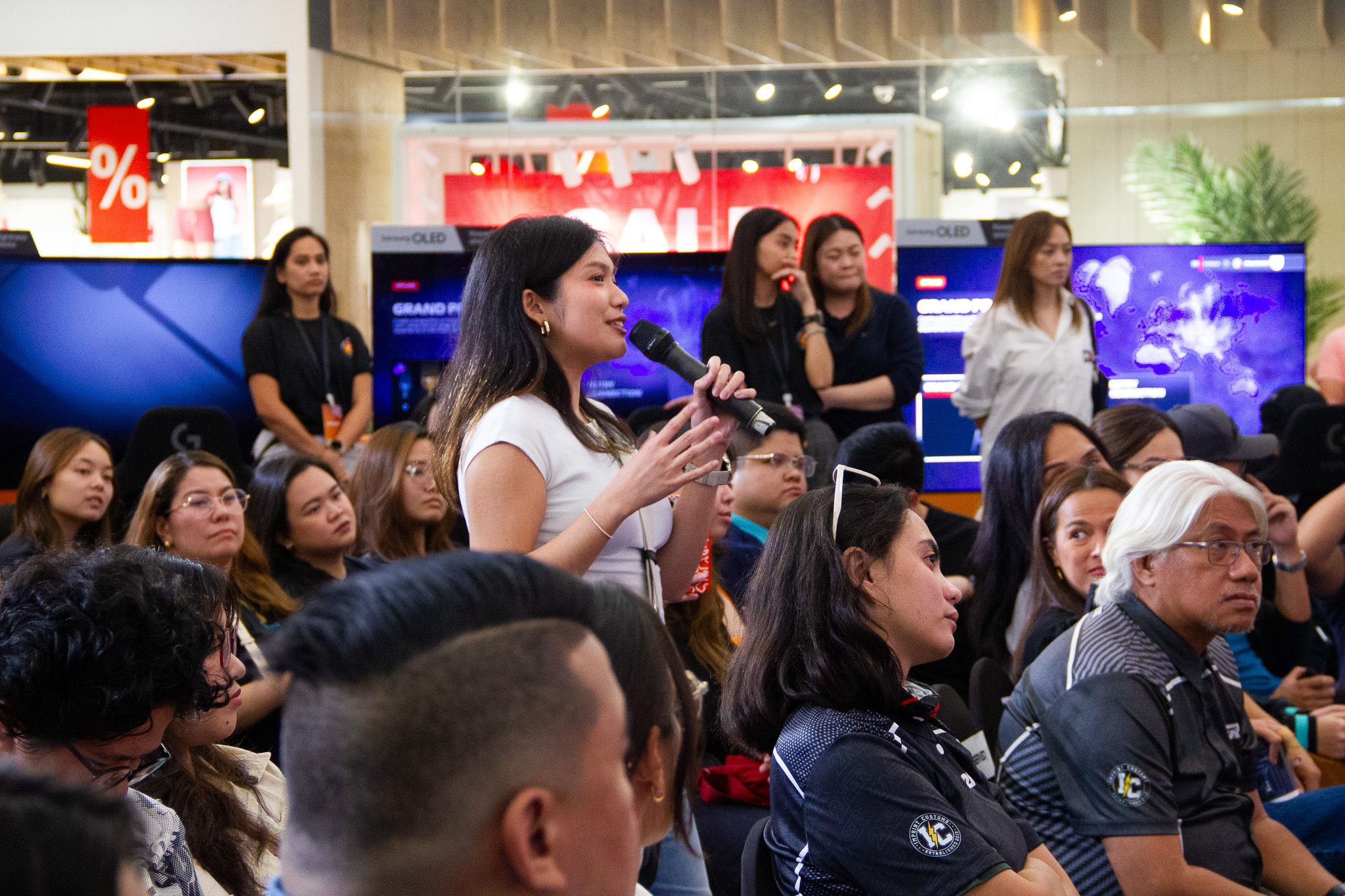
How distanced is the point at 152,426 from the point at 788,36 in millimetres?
5514

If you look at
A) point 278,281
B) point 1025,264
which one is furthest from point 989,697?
point 278,281

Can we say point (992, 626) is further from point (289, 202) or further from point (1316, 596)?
point (289, 202)

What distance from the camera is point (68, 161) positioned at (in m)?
8.70

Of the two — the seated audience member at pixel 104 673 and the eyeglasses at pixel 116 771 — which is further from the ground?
the seated audience member at pixel 104 673

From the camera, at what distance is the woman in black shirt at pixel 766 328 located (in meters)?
4.82

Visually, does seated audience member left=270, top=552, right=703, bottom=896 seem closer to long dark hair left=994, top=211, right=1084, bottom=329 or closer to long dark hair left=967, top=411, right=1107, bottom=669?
long dark hair left=967, top=411, right=1107, bottom=669

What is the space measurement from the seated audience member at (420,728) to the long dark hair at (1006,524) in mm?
2619

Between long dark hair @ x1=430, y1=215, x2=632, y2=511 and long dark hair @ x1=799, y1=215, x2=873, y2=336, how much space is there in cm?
304

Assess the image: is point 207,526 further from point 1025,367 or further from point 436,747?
point 1025,367

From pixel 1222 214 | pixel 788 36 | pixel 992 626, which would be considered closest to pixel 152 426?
pixel 992 626

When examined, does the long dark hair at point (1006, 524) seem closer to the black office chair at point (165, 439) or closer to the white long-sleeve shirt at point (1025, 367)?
the white long-sleeve shirt at point (1025, 367)

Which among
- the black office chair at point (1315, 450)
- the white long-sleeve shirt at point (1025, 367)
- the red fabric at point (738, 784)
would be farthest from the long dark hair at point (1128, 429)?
the red fabric at point (738, 784)

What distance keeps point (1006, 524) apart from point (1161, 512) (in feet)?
2.94

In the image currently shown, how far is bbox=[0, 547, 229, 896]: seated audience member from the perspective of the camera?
60.1 inches
